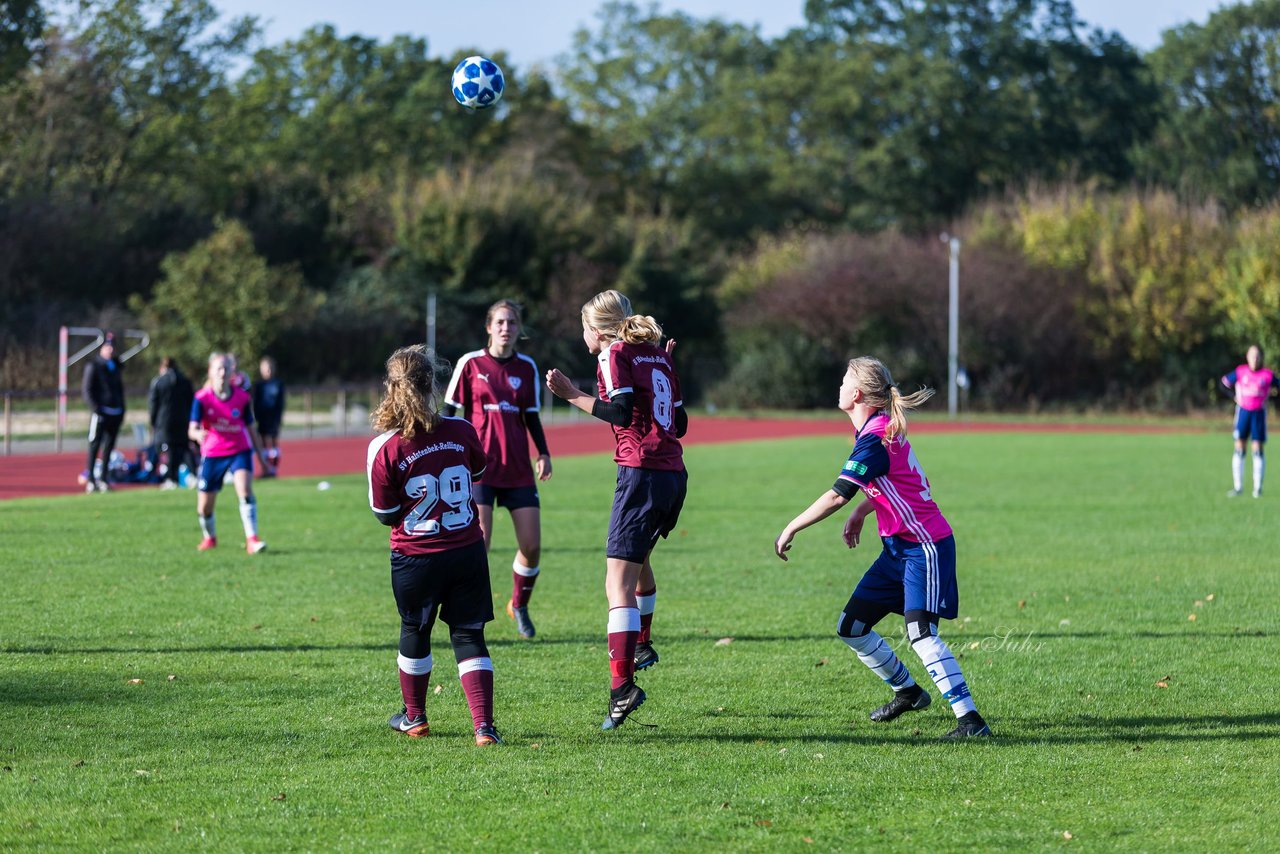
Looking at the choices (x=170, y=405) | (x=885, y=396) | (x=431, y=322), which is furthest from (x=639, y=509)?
(x=431, y=322)

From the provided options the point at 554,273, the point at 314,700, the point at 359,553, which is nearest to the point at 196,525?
the point at 359,553

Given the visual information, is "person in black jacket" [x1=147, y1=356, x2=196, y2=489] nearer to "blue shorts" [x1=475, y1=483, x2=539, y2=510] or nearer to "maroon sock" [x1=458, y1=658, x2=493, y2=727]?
"blue shorts" [x1=475, y1=483, x2=539, y2=510]

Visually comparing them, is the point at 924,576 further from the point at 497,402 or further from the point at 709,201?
the point at 709,201

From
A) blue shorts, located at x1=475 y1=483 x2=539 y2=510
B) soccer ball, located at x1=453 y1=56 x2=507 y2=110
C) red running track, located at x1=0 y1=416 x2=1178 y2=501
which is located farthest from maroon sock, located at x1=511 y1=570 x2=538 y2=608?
red running track, located at x1=0 y1=416 x2=1178 y2=501

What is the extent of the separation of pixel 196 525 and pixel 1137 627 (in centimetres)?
1012

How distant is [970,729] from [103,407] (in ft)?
53.0

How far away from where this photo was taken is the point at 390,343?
1967 inches

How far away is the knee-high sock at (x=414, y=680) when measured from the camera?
6.38m

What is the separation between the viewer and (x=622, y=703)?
6.56 meters

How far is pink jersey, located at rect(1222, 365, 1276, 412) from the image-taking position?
755 inches

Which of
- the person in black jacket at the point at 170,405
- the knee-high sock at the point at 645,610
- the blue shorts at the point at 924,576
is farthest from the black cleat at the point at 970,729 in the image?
the person in black jacket at the point at 170,405

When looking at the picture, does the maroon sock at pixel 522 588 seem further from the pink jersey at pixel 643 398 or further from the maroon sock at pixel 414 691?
the maroon sock at pixel 414 691

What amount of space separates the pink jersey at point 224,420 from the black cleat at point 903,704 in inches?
307

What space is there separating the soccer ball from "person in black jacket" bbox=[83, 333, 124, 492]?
34.3ft
